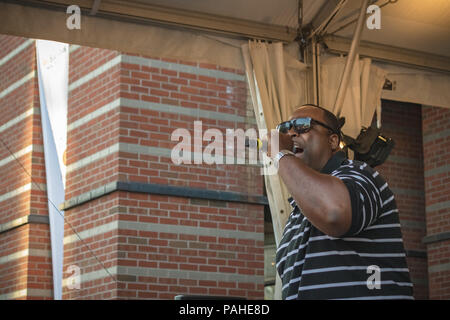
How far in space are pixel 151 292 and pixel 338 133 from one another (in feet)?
14.2

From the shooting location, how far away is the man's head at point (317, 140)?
2498mm

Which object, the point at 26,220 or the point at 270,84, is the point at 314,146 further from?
the point at 26,220

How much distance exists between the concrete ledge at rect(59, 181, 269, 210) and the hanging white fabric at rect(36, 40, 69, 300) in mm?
428

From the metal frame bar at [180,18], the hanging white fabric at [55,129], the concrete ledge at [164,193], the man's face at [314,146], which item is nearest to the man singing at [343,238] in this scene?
the man's face at [314,146]

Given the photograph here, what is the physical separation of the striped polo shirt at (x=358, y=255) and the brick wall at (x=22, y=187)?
6.12 m

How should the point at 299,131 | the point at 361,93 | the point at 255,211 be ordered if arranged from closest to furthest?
the point at 299,131
the point at 361,93
the point at 255,211

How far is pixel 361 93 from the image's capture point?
14.9 feet

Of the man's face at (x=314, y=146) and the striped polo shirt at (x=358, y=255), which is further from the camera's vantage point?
the man's face at (x=314, y=146)

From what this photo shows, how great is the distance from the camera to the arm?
2025 millimetres

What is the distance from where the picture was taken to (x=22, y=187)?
8.27 metres

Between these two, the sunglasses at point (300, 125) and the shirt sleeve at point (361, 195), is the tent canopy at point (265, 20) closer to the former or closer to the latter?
the sunglasses at point (300, 125)

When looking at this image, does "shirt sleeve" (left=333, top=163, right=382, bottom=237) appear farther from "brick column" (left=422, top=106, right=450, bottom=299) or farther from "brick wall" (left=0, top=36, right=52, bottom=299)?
"brick wall" (left=0, top=36, right=52, bottom=299)
